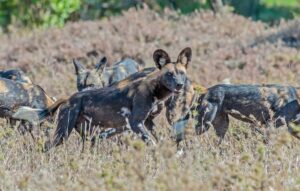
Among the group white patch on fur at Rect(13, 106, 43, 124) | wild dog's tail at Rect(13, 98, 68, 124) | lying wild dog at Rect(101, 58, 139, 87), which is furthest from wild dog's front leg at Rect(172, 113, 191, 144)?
lying wild dog at Rect(101, 58, 139, 87)

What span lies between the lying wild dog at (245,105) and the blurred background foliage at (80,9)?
12283 mm

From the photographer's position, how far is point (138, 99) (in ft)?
31.8

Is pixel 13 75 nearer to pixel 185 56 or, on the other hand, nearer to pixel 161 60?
pixel 161 60

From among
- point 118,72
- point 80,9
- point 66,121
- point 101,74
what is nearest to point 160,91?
point 66,121

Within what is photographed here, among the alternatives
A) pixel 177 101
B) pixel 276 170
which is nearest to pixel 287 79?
pixel 177 101

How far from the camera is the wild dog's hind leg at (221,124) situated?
34.0 feet

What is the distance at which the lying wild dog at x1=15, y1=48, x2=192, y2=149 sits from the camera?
9672mm

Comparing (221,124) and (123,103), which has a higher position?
(123,103)

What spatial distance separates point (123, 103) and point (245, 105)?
4.36 ft

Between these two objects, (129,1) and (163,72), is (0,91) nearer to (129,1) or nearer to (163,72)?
(163,72)

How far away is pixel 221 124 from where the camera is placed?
10.4m

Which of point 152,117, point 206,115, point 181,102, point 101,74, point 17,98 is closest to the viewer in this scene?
point 152,117

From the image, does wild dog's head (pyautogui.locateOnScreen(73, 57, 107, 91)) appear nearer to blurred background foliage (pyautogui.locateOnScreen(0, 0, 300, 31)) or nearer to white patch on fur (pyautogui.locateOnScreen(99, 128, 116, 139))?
white patch on fur (pyautogui.locateOnScreen(99, 128, 116, 139))

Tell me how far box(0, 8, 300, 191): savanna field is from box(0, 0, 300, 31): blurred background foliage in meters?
1.02
